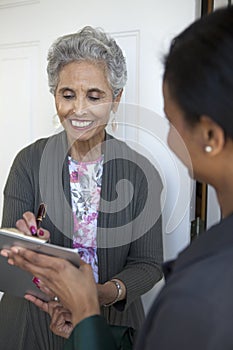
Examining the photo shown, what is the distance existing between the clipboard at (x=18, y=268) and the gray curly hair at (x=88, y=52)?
0.48 m

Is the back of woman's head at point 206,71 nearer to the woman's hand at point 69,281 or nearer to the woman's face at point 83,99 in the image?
the woman's hand at point 69,281

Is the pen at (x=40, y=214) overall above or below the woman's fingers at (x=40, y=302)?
above

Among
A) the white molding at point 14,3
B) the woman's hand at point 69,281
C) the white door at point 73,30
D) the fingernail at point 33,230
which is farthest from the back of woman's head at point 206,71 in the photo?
the white molding at point 14,3

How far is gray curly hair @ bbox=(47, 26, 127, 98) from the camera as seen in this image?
1.15 meters

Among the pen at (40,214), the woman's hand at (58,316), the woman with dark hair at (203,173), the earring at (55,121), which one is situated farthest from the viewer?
the earring at (55,121)

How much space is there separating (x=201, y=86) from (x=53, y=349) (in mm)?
963

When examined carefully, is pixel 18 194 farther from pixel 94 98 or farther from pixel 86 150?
pixel 94 98

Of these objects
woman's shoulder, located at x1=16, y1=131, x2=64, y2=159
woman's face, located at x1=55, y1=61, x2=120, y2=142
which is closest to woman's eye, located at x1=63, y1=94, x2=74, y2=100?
woman's face, located at x1=55, y1=61, x2=120, y2=142

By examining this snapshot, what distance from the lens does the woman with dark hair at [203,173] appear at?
0.44 metres

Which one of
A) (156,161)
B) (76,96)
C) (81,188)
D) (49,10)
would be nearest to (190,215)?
(156,161)

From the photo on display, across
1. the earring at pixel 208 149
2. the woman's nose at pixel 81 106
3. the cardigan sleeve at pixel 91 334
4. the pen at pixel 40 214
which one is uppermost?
the woman's nose at pixel 81 106

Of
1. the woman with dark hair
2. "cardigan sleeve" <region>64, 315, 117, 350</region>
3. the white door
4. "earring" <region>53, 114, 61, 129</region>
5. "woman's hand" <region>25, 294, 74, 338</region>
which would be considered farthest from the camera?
"earring" <region>53, 114, 61, 129</region>

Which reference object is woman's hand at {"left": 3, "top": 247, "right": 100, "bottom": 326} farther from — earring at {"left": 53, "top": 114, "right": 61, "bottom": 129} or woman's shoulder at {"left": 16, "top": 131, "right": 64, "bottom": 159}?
earring at {"left": 53, "top": 114, "right": 61, "bottom": 129}

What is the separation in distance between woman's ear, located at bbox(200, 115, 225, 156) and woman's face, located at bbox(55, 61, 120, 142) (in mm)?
728
